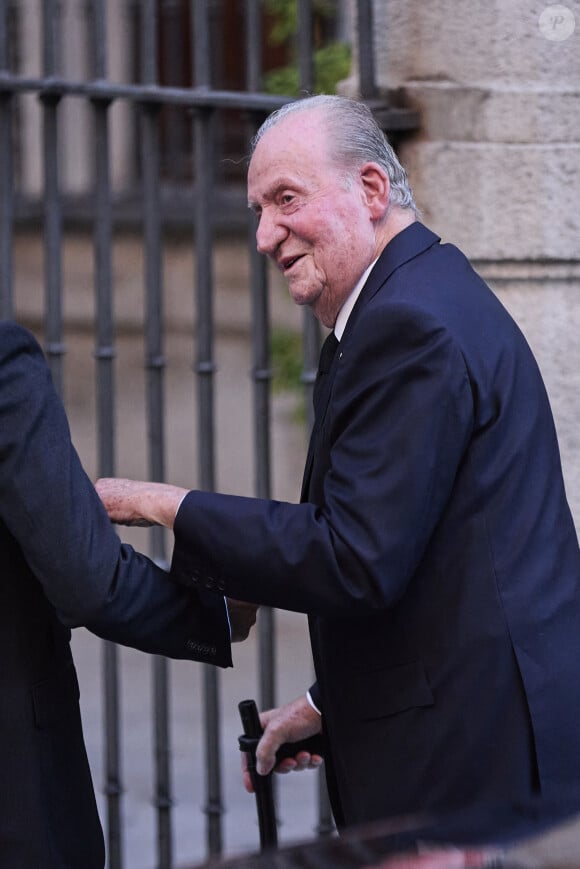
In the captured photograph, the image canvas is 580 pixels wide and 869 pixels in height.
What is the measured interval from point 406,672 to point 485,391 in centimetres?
48

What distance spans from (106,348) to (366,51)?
0.99 metres

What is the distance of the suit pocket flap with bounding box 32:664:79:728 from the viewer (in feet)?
8.41

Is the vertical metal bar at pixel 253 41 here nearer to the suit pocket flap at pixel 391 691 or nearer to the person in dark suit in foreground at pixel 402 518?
the person in dark suit in foreground at pixel 402 518

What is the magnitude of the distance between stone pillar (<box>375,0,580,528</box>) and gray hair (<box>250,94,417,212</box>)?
1.00 m

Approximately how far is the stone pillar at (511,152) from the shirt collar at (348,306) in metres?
1.06

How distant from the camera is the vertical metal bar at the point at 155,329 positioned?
12.8ft

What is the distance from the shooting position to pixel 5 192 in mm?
4035

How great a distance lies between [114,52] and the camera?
30.7ft

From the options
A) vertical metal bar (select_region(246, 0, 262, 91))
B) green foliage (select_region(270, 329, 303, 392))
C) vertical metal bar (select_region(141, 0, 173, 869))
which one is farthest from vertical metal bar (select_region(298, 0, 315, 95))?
green foliage (select_region(270, 329, 303, 392))

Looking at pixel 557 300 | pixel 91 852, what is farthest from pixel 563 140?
pixel 91 852

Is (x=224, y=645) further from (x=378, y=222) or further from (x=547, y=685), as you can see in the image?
(x=378, y=222)

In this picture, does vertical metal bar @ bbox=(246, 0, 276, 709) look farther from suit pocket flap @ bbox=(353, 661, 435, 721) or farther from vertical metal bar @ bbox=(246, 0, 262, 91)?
suit pocket flap @ bbox=(353, 661, 435, 721)

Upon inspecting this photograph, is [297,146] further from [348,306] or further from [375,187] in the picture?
[348,306]

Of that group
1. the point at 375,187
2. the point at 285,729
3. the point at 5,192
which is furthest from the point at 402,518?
the point at 5,192
